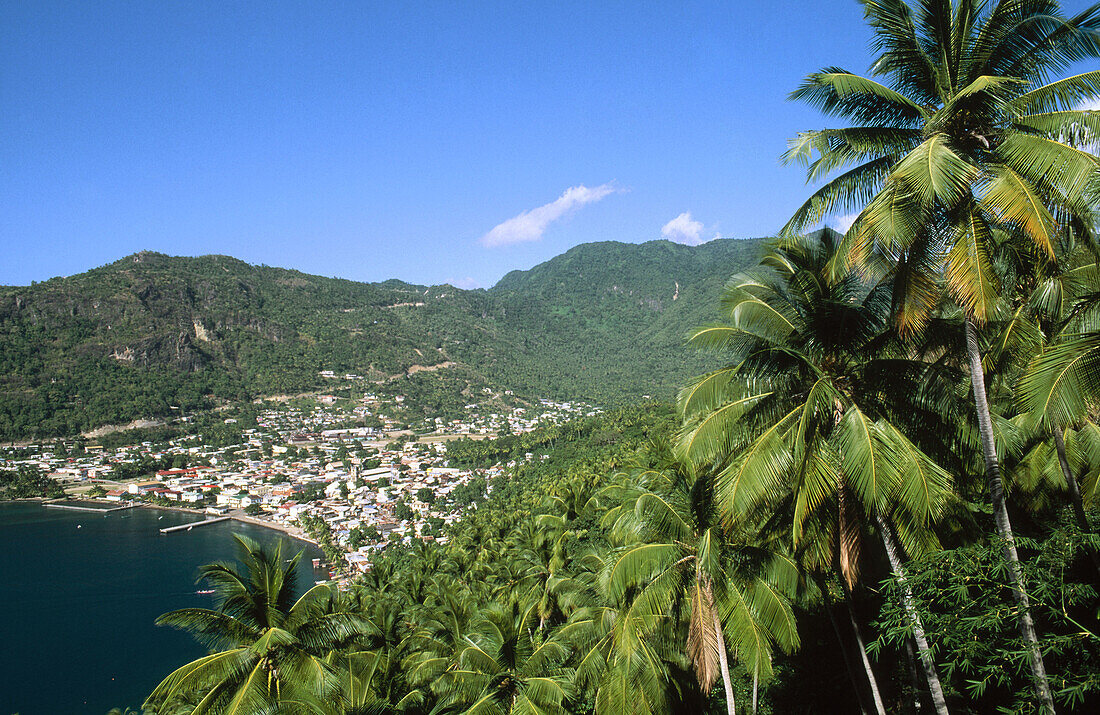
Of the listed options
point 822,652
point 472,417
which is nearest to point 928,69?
point 822,652

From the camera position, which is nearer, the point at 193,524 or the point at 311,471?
the point at 193,524

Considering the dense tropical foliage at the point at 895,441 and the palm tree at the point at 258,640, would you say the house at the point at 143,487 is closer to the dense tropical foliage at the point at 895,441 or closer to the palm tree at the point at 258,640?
the palm tree at the point at 258,640

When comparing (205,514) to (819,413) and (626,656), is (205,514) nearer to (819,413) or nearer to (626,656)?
(626,656)

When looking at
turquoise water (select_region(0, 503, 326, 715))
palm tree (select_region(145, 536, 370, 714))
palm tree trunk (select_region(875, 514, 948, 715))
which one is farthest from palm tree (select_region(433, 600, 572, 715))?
turquoise water (select_region(0, 503, 326, 715))

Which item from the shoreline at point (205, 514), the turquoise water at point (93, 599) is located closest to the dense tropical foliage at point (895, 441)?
the turquoise water at point (93, 599)

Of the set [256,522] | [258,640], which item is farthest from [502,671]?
[256,522]
